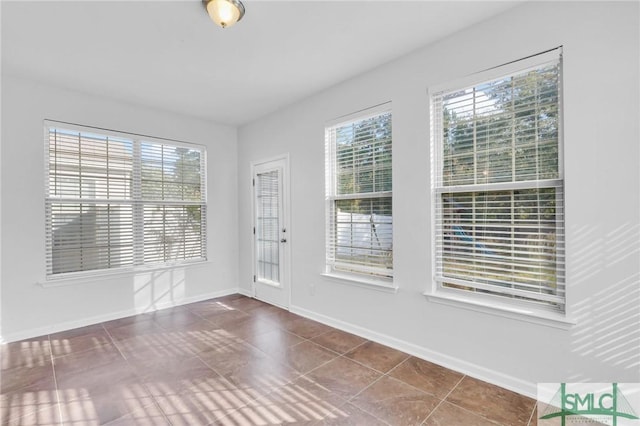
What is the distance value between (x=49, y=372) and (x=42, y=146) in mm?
2417

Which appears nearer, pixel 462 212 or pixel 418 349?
pixel 462 212

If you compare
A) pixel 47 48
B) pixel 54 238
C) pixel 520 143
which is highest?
pixel 47 48

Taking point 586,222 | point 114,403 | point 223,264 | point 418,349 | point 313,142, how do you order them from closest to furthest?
point 586,222
point 114,403
point 418,349
point 313,142
point 223,264

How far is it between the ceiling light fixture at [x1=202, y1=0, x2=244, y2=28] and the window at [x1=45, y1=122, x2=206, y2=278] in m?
2.64

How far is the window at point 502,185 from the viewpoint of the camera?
2135 mm

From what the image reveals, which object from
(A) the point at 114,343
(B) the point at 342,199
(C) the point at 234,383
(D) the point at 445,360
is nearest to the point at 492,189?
(D) the point at 445,360

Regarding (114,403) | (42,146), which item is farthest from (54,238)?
(114,403)

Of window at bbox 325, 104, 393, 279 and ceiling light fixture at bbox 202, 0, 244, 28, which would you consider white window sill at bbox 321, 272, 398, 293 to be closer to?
window at bbox 325, 104, 393, 279

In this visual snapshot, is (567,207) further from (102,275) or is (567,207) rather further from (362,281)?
(102,275)

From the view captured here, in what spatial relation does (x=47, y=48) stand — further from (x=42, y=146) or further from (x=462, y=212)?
(x=462, y=212)

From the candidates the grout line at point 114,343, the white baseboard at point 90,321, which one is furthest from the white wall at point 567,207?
the white baseboard at point 90,321

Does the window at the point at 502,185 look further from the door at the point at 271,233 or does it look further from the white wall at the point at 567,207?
the door at the point at 271,233

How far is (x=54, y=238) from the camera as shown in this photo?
351cm

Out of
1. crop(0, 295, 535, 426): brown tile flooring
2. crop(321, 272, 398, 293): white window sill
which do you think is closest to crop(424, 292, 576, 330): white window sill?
crop(321, 272, 398, 293): white window sill
